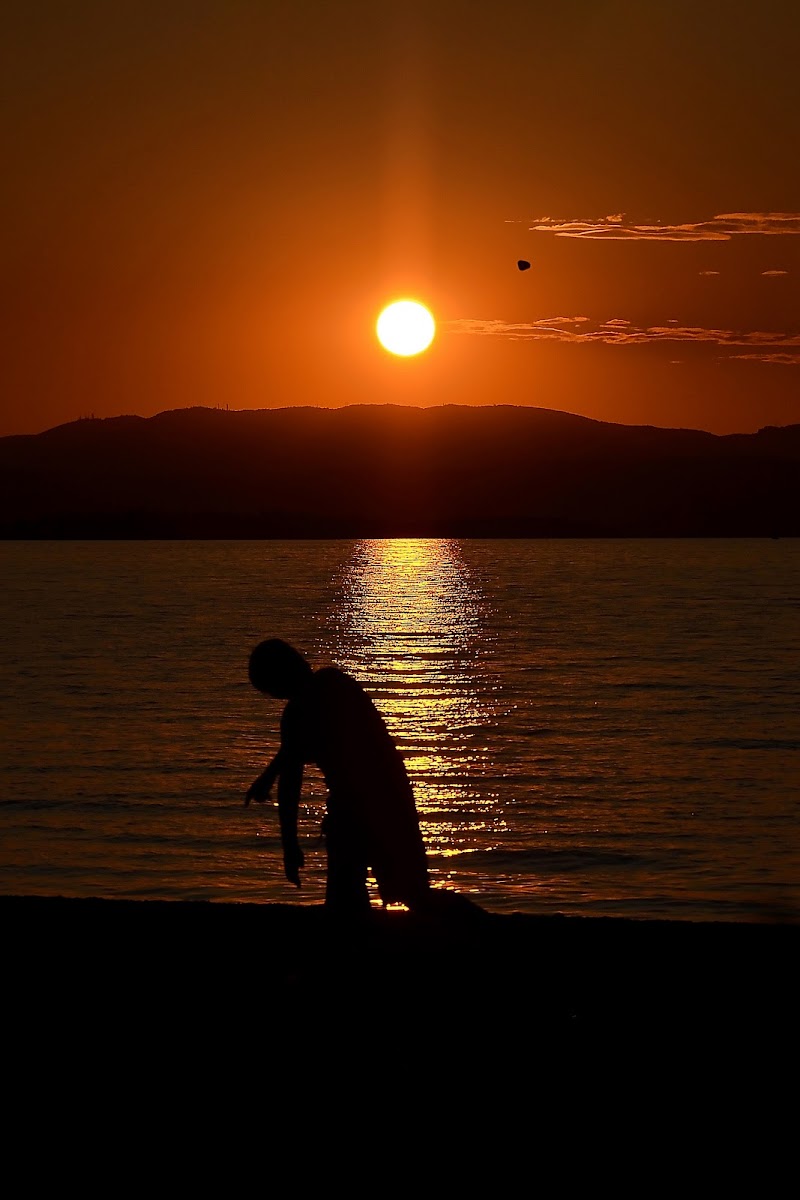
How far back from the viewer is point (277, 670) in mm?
6461

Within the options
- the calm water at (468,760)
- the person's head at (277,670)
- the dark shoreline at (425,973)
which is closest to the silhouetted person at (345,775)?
the person's head at (277,670)

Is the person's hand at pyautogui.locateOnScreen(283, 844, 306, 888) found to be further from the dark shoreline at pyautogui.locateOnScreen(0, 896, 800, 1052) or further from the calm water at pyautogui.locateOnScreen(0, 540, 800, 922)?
the calm water at pyautogui.locateOnScreen(0, 540, 800, 922)

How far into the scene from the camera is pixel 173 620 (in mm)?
97375

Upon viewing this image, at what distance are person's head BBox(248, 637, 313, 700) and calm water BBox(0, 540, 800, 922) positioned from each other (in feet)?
38.3

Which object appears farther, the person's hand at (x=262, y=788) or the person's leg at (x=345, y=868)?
the person's leg at (x=345, y=868)

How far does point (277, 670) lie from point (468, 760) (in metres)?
26.8

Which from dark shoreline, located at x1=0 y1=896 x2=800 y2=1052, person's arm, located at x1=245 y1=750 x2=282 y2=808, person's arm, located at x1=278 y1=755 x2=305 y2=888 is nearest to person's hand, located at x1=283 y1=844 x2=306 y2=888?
person's arm, located at x1=278 y1=755 x2=305 y2=888

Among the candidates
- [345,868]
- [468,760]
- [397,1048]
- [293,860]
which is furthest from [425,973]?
[468,760]

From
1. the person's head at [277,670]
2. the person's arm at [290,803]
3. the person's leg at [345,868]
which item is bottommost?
the person's leg at [345,868]

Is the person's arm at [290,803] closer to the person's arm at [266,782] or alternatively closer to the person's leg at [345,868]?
the person's arm at [266,782]

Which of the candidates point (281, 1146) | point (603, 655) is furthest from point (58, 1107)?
point (603, 655)

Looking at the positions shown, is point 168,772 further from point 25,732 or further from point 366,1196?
point 366,1196

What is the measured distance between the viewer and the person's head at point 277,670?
6.45 m

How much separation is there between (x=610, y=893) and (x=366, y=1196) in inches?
587
